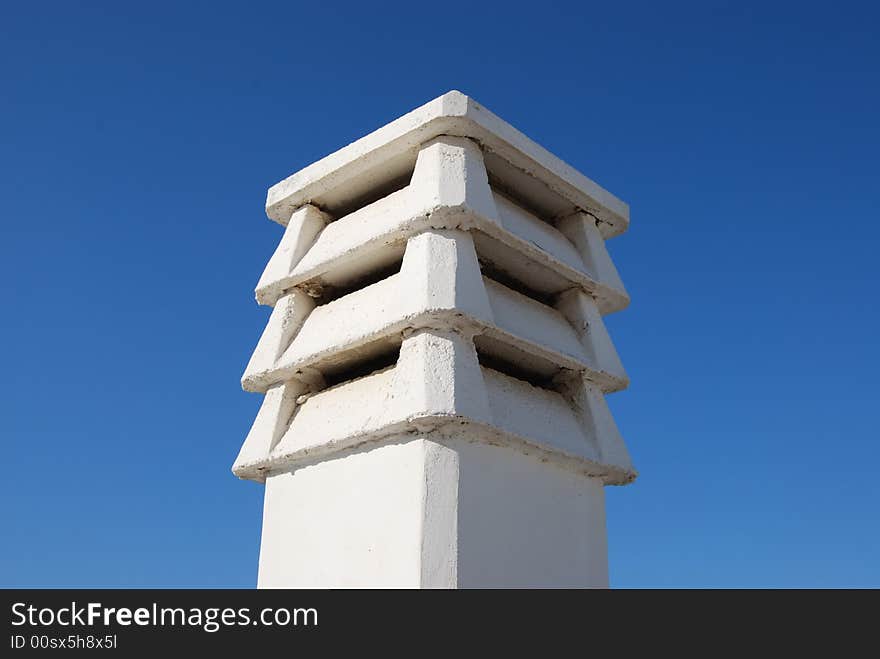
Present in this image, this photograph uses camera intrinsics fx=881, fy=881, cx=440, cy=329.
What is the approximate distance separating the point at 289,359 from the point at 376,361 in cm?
59

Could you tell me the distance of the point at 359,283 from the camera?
617cm

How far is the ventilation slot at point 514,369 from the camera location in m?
5.69

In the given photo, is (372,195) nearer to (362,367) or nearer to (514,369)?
(362,367)

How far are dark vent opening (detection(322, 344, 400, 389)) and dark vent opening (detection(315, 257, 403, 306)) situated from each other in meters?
0.62

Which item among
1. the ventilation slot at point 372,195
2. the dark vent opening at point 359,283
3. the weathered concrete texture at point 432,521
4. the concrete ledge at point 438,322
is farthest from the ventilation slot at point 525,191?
the weathered concrete texture at point 432,521

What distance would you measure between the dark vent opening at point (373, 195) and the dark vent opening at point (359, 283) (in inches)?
25.3

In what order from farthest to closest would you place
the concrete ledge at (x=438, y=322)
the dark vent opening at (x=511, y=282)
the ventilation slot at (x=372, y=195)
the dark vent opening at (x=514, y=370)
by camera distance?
the ventilation slot at (x=372, y=195), the dark vent opening at (x=511, y=282), the dark vent opening at (x=514, y=370), the concrete ledge at (x=438, y=322)

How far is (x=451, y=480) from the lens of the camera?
186 inches

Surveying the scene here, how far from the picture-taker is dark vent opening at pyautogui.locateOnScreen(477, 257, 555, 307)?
5.95 metres

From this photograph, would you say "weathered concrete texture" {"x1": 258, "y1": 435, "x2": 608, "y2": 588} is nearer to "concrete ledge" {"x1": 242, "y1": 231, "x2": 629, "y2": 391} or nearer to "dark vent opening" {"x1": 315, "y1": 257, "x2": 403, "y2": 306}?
"concrete ledge" {"x1": 242, "y1": 231, "x2": 629, "y2": 391}

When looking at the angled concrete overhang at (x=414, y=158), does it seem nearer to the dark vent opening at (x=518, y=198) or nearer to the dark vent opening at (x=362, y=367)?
the dark vent opening at (x=518, y=198)

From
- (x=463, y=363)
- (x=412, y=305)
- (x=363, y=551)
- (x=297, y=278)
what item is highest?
(x=297, y=278)
